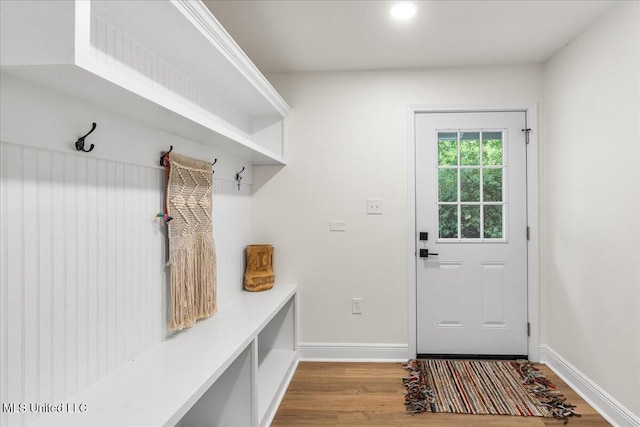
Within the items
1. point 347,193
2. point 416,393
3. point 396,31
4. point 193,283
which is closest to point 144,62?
point 193,283

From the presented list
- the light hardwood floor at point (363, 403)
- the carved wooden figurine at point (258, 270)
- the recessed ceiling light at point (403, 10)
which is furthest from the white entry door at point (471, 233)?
the carved wooden figurine at point (258, 270)

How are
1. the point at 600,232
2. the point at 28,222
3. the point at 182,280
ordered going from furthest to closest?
the point at 600,232 < the point at 182,280 < the point at 28,222

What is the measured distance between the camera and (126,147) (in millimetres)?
1445

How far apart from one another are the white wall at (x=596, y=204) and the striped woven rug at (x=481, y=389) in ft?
0.98

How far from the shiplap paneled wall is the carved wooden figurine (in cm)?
102

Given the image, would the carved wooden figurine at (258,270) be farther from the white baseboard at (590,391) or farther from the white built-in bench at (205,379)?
the white baseboard at (590,391)

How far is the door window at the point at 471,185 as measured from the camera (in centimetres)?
294

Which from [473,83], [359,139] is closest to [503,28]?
[473,83]

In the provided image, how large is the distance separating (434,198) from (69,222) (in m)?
2.47

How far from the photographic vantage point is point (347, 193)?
2994 millimetres

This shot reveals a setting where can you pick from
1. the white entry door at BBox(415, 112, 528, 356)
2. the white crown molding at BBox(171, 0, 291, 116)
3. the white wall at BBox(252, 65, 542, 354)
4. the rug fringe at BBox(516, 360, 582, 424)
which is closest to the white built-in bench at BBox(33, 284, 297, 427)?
the white wall at BBox(252, 65, 542, 354)

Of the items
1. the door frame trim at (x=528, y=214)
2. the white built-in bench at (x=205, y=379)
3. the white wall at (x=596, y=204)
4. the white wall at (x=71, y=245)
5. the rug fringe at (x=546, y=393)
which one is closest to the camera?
the white wall at (x=71, y=245)

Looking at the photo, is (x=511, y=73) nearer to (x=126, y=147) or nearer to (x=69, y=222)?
(x=126, y=147)

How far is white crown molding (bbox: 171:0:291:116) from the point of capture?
4.59ft
